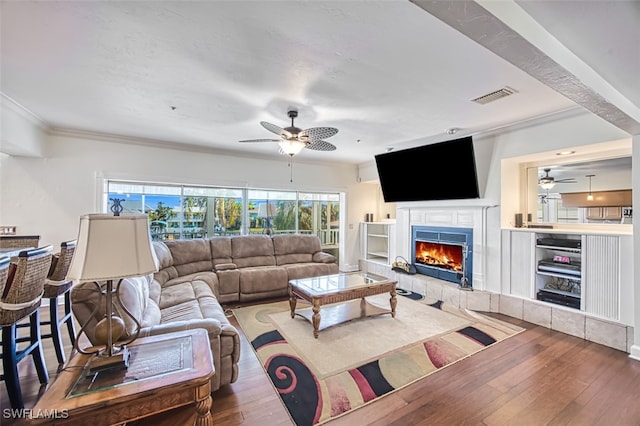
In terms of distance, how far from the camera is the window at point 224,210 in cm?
508

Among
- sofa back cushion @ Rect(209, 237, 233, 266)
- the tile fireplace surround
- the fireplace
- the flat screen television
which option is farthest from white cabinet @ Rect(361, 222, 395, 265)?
sofa back cushion @ Rect(209, 237, 233, 266)

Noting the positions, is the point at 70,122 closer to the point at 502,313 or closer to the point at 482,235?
the point at 482,235

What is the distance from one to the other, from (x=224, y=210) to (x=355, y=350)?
3994 millimetres

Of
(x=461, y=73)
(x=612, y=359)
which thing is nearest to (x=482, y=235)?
(x=612, y=359)

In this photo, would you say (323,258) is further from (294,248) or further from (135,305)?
(135,305)

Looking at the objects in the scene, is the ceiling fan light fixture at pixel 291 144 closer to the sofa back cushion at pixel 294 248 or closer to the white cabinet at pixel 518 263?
the sofa back cushion at pixel 294 248

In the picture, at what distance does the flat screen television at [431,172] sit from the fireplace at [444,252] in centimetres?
66

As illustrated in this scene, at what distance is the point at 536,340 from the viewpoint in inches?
126

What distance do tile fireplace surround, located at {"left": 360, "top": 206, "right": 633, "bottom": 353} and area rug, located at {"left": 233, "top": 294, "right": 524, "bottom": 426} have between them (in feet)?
1.14

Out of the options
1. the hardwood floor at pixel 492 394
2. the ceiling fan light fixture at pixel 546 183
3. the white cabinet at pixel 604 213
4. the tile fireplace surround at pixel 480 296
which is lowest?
the hardwood floor at pixel 492 394

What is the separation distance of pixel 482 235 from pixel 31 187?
6.81 metres

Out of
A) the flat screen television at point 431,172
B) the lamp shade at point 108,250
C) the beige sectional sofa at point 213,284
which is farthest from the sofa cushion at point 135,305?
the flat screen television at point 431,172

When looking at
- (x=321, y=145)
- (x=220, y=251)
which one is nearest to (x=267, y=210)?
(x=220, y=251)

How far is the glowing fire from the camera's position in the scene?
15.8ft
